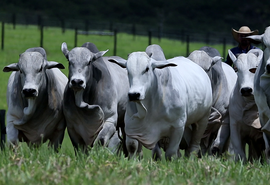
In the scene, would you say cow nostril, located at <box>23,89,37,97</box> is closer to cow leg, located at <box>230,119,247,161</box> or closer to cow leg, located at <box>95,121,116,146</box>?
cow leg, located at <box>95,121,116,146</box>

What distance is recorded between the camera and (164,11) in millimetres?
59281

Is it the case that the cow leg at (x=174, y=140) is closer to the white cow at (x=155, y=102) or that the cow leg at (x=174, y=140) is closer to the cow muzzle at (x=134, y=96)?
the white cow at (x=155, y=102)

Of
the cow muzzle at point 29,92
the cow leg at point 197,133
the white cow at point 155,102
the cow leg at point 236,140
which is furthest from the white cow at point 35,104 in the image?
the cow leg at point 236,140

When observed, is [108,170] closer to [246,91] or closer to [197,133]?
[246,91]

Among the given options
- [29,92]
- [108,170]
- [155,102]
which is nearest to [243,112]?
[155,102]

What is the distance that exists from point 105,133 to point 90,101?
471mm

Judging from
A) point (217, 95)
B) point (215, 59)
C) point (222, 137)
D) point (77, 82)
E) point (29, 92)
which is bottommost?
point (222, 137)

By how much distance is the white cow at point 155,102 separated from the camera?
24.6ft

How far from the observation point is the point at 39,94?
844 centimetres

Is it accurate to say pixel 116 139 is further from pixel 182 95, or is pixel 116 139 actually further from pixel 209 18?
pixel 209 18

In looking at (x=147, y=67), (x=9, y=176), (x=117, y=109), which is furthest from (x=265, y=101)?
(x=9, y=176)

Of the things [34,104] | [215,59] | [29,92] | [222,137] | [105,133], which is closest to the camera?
[29,92]

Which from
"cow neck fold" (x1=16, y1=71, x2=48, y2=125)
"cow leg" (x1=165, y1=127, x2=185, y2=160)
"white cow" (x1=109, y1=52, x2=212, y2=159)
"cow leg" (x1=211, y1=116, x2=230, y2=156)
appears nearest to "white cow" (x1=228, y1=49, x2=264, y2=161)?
"cow leg" (x1=211, y1=116, x2=230, y2=156)

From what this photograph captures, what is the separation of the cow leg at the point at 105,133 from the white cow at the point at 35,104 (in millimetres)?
588
